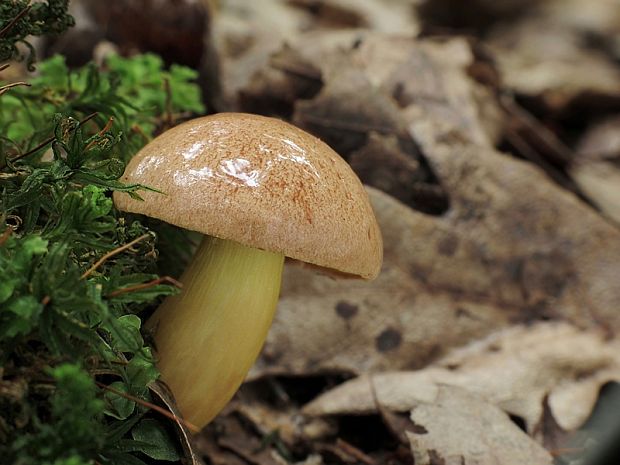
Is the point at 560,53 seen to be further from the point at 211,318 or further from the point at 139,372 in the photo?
the point at 139,372

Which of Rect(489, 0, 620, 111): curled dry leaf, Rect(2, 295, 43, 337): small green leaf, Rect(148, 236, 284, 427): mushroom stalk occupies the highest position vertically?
Rect(2, 295, 43, 337): small green leaf

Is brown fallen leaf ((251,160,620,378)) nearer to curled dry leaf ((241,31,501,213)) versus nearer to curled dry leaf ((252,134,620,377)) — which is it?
curled dry leaf ((252,134,620,377))

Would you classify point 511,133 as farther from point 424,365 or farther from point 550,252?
point 424,365

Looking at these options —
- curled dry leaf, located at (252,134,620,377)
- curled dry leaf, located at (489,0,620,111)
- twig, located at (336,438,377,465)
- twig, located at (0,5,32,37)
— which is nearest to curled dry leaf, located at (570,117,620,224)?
curled dry leaf, located at (489,0,620,111)

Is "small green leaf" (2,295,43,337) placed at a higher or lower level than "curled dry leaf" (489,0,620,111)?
higher

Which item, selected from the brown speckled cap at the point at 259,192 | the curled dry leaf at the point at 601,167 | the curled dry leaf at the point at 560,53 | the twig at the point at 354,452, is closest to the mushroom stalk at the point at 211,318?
the brown speckled cap at the point at 259,192

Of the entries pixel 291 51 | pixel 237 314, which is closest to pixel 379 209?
pixel 237 314
